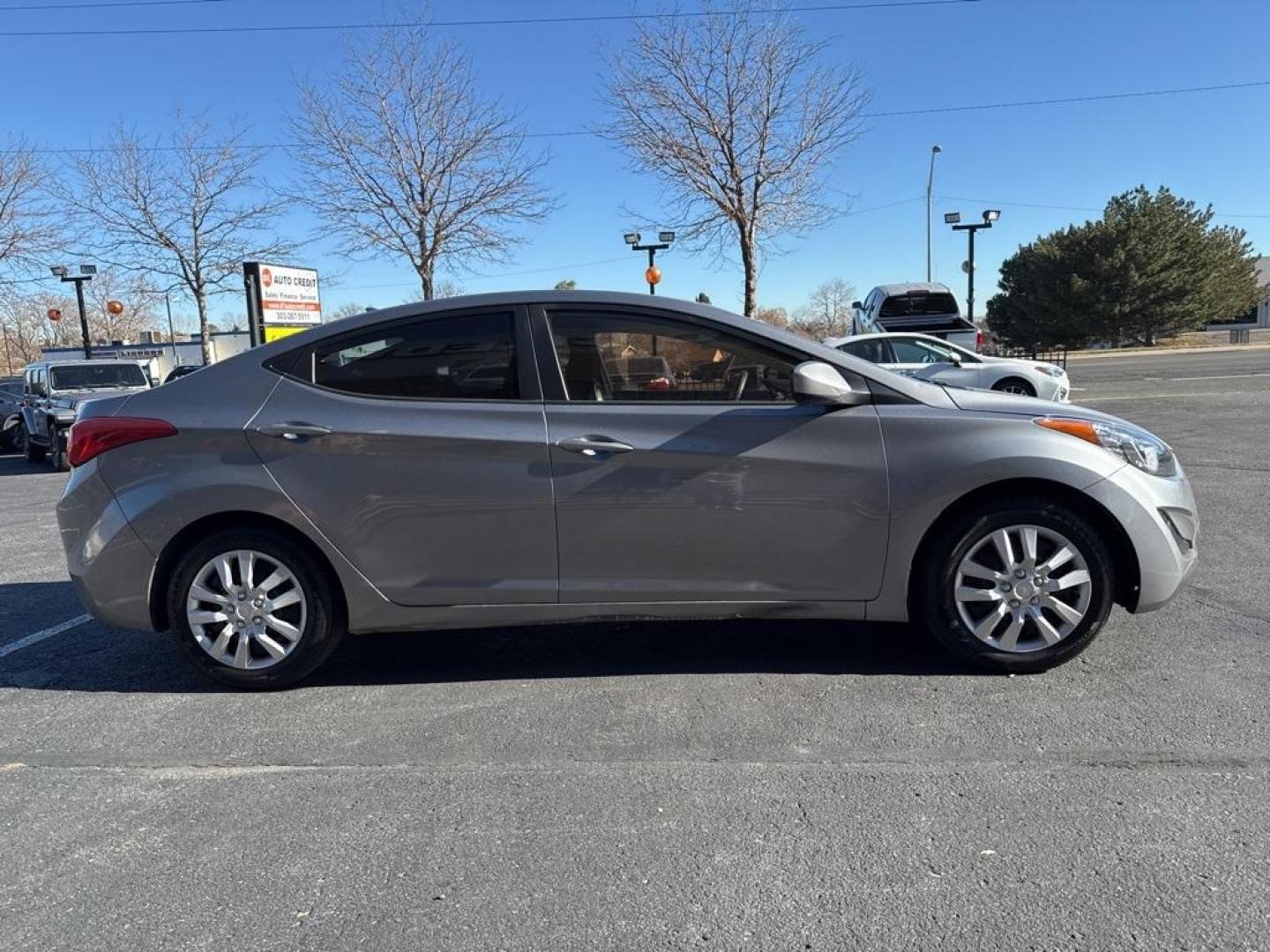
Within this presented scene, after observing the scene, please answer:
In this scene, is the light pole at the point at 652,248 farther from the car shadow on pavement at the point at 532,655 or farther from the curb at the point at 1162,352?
the curb at the point at 1162,352

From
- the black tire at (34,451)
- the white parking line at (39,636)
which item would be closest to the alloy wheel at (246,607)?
the white parking line at (39,636)

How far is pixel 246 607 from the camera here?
12.7 feet

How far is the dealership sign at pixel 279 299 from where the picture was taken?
14992mm

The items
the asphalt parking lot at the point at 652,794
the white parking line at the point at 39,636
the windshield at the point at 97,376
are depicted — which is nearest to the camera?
the asphalt parking lot at the point at 652,794

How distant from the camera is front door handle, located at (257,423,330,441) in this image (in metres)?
3.78

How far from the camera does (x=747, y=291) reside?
17.5m

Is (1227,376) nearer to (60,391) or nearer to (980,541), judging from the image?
(980,541)

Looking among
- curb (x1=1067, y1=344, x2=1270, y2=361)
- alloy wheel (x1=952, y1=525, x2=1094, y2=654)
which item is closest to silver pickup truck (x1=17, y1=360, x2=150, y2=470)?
alloy wheel (x1=952, y1=525, x2=1094, y2=654)

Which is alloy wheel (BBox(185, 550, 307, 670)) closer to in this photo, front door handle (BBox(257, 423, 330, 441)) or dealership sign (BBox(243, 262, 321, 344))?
front door handle (BBox(257, 423, 330, 441))

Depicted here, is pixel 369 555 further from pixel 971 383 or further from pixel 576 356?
pixel 971 383

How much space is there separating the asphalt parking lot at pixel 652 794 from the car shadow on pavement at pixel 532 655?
0.08 feet

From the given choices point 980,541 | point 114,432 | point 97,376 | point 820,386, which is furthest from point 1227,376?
point 97,376

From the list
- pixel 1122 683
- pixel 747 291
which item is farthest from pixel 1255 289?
pixel 1122 683

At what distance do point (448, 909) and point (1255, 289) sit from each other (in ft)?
186
